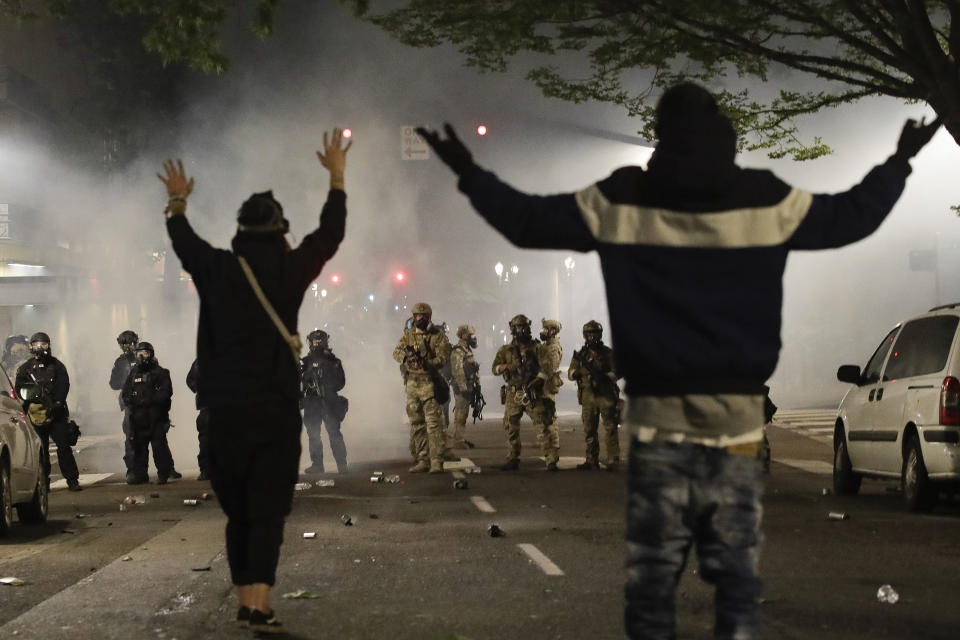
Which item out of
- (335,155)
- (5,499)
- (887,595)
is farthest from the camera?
(5,499)

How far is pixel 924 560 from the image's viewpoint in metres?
8.85

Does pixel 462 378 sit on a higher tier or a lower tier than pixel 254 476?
higher

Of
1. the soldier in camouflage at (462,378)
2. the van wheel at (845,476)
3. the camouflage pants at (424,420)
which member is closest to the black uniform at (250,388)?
the van wheel at (845,476)

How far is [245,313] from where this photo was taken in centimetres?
608

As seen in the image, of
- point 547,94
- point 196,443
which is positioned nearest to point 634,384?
point 547,94

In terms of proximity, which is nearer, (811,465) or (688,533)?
(688,533)

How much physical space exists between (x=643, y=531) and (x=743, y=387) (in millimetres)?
487

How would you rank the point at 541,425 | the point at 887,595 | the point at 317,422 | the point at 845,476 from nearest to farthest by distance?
the point at 887,595
the point at 845,476
the point at 541,425
the point at 317,422

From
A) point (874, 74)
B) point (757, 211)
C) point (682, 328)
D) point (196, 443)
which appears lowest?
point (196, 443)

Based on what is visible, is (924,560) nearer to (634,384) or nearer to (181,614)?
(181,614)

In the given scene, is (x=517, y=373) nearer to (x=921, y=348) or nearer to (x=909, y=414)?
(x=921, y=348)

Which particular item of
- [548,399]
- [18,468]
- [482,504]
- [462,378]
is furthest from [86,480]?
[482,504]

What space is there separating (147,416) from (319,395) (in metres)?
2.16

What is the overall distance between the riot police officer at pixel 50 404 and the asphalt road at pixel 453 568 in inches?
46.8
